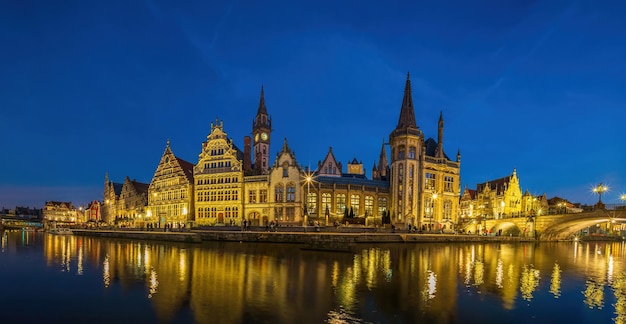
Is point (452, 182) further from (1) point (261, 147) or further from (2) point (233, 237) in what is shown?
(2) point (233, 237)

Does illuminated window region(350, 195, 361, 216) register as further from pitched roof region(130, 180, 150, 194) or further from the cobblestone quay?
pitched roof region(130, 180, 150, 194)

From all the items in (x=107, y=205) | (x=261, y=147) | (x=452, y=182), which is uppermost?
(x=261, y=147)

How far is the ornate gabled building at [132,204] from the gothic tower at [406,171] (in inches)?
2382

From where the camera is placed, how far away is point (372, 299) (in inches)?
744

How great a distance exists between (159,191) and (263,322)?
83409 millimetres

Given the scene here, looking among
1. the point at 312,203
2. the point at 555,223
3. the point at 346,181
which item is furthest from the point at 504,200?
the point at 312,203

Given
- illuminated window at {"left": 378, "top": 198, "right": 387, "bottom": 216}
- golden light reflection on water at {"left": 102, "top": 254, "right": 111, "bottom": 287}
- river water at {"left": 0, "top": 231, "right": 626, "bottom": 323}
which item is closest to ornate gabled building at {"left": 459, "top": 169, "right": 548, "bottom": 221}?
illuminated window at {"left": 378, "top": 198, "right": 387, "bottom": 216}

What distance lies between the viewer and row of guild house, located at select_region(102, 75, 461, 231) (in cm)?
7325

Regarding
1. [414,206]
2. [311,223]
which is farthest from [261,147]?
[414,206]

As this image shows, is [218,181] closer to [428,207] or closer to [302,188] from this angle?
[302,188]

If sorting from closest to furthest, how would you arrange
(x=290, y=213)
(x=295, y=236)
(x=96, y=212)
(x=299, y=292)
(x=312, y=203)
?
(x=299, y=292)
(x=295, y=236)
(x=290, y=213)
(x=312, y=203)
(x=96, y=212)

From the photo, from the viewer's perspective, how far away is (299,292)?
20.2 metres

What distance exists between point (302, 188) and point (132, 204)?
56529 mm

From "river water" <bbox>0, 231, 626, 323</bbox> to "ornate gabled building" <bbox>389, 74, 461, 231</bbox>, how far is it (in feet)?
143
